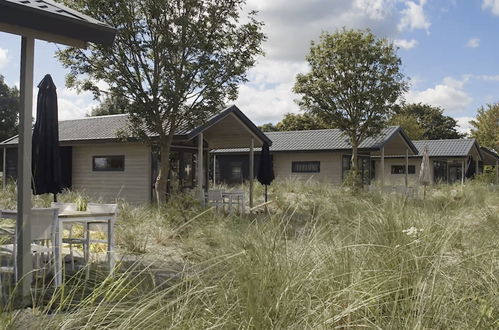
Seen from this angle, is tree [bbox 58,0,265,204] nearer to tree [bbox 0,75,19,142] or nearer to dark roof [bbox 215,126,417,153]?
dark roof [bbox 215,126,417,153]

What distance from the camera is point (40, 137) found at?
6012 millimetres

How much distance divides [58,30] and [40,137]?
173 centimetres

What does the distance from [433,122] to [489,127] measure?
60.5 feet

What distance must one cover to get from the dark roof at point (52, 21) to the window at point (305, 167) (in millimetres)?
21497

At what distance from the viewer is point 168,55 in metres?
12.3

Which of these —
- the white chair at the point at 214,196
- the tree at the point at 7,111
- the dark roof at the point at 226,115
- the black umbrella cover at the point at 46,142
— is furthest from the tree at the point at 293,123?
the black umbrella cover at the point at 46,142

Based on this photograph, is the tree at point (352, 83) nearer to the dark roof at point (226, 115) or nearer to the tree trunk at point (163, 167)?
the dark roof at point (226, 115)

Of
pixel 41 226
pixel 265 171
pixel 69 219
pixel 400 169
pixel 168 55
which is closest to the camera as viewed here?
pixel 41 226

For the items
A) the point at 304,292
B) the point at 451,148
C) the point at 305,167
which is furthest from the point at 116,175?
the point at 451,148

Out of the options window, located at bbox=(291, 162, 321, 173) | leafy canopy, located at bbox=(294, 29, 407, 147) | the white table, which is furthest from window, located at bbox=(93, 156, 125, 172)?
window, located at bbox=(291, 162, 321, 173)

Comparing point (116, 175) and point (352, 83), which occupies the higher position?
point (352, 83)

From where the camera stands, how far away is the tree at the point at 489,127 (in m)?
36.6

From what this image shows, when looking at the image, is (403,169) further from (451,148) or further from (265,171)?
(265,171)

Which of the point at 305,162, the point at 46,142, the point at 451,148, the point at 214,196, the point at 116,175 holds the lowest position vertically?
the point at 214,196
